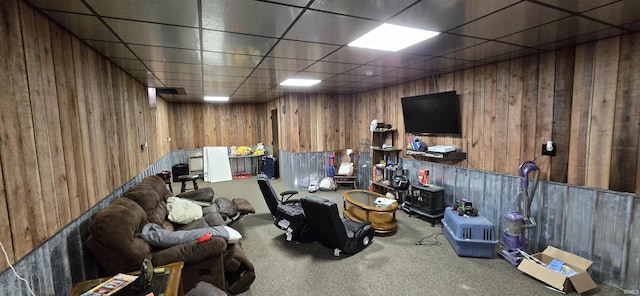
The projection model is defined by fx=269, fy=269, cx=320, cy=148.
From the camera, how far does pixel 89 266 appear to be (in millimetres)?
2148

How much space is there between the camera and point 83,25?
1925 mm

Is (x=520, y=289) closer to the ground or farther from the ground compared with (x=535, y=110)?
closer to the ground

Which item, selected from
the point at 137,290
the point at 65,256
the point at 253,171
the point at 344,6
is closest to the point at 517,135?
the point at 344,6

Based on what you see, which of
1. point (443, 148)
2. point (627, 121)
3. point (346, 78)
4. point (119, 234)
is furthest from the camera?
point (346, 78)

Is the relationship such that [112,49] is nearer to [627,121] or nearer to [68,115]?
[68,115]

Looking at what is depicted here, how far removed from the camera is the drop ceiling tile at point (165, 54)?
2521 mm

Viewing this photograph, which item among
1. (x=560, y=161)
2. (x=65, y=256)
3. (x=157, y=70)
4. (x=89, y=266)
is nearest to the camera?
(x=65, y=256)

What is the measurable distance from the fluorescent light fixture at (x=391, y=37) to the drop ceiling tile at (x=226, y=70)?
1660 mm

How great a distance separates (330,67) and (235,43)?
1423 mm

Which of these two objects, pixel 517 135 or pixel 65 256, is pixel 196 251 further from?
pixel 517 135

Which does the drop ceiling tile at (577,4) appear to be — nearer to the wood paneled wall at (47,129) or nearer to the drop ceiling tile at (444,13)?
the drop ceiling tile at (444,13)

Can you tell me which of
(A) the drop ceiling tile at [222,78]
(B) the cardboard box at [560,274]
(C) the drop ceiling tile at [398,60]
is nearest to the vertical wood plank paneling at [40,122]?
(A) the drop ceiling tile at [222,78]

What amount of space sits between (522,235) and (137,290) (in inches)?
145

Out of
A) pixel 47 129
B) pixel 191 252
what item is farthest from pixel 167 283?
pixel 47 129
